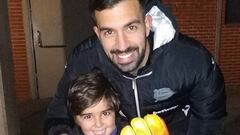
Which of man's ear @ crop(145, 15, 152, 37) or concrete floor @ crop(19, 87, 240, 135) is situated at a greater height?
man's ear @ crop(145, 15, 152, 37)

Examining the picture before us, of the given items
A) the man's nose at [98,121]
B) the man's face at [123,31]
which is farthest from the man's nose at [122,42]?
the man's nose at [98,121]

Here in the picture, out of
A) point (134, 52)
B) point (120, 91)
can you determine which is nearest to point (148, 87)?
point (120, 91)

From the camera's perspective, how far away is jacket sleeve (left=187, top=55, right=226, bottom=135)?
233 centimetres

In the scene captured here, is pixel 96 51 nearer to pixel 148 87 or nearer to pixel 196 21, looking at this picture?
pixel 148 87

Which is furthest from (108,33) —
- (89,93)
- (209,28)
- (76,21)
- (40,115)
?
(209,28)

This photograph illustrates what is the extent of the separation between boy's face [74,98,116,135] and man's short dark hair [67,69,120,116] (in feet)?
0.08

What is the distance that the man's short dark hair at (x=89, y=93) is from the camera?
212cm

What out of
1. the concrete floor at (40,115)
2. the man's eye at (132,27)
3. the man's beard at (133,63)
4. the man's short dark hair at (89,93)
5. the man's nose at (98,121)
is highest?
the man's eye at (132,27)

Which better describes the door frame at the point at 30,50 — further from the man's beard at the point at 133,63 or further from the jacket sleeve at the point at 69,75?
the man's beard at the point at 133,63

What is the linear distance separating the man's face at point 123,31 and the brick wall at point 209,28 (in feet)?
16.2

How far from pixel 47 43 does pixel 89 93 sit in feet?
16.3

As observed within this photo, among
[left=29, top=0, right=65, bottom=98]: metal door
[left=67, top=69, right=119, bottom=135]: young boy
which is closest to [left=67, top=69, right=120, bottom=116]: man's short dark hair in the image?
[left=67, top=69, right=119, bottom=135]: young boy

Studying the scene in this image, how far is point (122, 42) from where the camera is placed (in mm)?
1979

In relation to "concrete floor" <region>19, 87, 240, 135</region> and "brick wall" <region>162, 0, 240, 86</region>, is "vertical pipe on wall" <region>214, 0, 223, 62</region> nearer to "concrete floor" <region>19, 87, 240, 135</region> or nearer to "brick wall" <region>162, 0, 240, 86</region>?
"brick wall" <region>162, 0, 240, 86</region>
